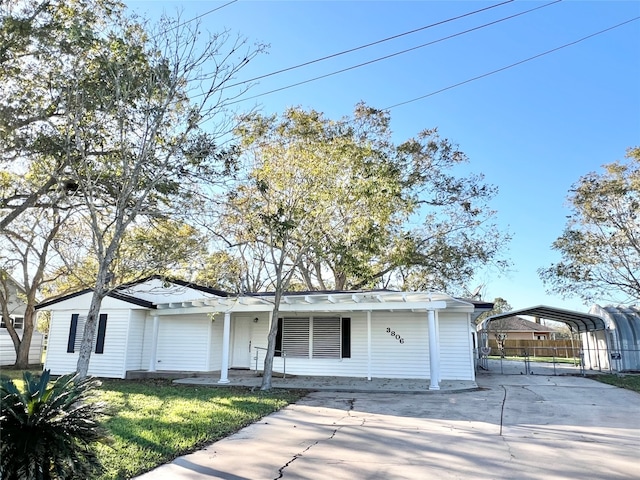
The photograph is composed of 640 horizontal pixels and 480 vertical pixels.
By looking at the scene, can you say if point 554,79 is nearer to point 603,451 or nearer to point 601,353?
point 603,451

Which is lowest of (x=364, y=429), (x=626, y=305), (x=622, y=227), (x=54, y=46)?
(x=364, y=429)

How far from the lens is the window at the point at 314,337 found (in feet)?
46.5

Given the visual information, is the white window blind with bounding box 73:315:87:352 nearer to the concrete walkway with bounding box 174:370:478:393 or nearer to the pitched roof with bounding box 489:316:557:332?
the concrete walkway with bounding box 174:370:478:393

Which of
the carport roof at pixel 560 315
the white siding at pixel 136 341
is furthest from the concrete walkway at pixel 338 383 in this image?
the carport roof at pixel 560 315

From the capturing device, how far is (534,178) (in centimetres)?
1622

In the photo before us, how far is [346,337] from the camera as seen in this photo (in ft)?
46.4

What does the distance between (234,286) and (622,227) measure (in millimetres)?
15709

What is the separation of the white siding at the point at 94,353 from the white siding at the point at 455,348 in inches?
407

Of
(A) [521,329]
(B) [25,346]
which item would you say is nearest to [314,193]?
(B) [25,346]

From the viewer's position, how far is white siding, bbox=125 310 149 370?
1431cm

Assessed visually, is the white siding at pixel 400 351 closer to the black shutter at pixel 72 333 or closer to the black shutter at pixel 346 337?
the black shutter at pixel 346 337

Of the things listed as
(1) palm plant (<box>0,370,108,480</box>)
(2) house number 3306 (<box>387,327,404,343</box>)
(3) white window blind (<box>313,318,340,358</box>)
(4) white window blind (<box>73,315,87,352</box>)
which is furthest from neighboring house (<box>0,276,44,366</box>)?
(1) palm plant (<box>0,370,108,480</box>)

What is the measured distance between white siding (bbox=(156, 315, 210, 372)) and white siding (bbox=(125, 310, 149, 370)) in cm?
60

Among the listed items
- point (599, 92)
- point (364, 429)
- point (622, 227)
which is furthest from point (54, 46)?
point (622, 227)
